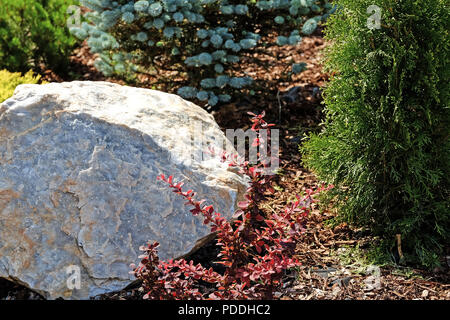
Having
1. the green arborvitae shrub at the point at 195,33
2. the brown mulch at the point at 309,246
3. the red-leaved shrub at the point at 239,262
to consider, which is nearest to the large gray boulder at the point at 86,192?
the brown mulch at the point at 309,246

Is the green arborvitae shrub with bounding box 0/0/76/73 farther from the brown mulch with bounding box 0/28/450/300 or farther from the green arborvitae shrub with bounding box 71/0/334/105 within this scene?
the brown mulch with bounding box 0/28/450/300

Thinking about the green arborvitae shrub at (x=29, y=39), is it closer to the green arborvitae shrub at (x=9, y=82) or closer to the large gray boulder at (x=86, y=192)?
the green arborvitae shrub at (x=9, y=82)

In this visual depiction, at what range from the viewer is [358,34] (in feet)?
10.3

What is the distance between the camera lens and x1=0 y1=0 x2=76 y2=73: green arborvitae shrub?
596 centimetres

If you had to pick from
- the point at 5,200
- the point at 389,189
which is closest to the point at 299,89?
the point at 389,189

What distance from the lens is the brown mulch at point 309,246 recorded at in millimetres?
3111

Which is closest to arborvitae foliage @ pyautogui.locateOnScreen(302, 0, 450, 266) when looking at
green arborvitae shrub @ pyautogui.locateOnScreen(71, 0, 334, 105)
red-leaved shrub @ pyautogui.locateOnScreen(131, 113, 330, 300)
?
red-leaved shrub @ pyautogui.locateOnScreen(131, 113, 330, 300)

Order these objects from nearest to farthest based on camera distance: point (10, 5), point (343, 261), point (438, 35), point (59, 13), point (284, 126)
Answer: point (438, 35) < point (343, 261) < point (284, 126) < point (10, 5) < point (59, 13)

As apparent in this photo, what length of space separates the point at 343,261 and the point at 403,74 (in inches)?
50.2

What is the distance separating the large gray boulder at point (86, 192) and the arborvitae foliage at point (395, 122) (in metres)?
0.85

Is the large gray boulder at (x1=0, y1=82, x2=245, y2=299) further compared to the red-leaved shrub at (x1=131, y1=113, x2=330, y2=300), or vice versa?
the large gray boulder at (x1=0, y1=82, x2=245, y2=299)

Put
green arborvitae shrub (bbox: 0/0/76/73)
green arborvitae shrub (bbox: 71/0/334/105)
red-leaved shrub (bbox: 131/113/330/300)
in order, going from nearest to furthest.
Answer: red-leaved shrub (bbox: 131/113/330/300), green arborvitae shrub (bbox: 71/0/334/105), green arborvitae shrub (bbox: 0/0/76/73)

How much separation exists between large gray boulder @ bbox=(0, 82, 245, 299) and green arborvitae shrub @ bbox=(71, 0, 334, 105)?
1.47 meters

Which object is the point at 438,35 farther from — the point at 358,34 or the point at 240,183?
the point at 240,183
